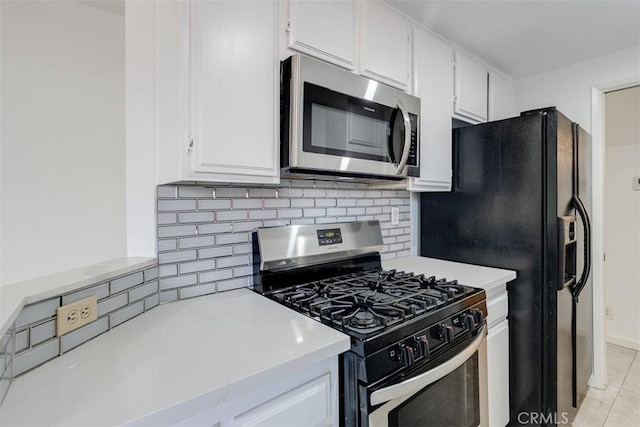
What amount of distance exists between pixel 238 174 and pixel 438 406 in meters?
1.12

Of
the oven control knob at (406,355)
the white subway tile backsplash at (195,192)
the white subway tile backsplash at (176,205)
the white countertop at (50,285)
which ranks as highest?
the white subway tile backsplash at (195,192)

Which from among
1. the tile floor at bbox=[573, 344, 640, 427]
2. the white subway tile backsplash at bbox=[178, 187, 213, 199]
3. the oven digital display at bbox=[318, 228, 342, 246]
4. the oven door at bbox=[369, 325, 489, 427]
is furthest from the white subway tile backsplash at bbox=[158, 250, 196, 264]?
the tile floor at bbox=[573, 344, 640, 427]

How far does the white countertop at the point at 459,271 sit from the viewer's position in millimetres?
1577

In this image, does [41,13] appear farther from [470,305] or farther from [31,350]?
[470,305]

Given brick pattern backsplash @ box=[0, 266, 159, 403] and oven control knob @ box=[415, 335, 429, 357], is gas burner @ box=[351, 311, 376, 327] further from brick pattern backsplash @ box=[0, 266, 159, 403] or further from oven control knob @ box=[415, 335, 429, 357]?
brick pattern backsplash @ box=[0, 266, 159, 403]

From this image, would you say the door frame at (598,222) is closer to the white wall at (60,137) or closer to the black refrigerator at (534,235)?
the black refrigerator at (534,235)

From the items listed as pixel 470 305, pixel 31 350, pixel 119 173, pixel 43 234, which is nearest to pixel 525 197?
pixel 470 305

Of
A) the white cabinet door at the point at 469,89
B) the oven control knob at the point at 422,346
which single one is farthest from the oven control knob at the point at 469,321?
the white cabinet door at the point at 469,89

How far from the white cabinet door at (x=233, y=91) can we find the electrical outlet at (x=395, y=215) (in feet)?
3.59

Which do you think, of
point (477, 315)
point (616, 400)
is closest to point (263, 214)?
point (477, 315)

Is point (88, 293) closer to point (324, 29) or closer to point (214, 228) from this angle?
point (214, 228)

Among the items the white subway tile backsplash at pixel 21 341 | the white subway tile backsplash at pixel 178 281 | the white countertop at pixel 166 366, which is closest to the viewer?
the white countertop at pixel 166 366

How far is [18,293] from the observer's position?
78cm

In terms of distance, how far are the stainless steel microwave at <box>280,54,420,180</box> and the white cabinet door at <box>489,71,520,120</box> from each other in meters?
1.09
